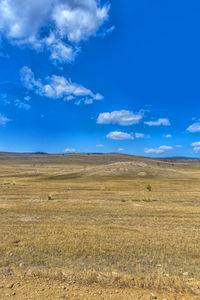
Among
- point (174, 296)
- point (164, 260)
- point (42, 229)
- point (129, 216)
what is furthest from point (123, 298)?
point (129, 216)

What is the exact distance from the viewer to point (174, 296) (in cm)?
549

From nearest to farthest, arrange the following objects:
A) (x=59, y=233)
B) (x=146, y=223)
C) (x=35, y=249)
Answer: (x=35, y=249)
(x=59, y=233)
(x=146, y=223)

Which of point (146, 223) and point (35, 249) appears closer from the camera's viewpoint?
point (35, 249)

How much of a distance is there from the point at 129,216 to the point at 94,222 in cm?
322

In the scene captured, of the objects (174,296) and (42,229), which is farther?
(42,229)

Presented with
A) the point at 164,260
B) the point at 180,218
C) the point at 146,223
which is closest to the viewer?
the point at 164,260

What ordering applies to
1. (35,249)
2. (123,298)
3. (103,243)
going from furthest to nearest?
(103,243) → (35,249) → (123,298)

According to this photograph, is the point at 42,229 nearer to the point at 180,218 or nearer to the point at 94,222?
the point at 94,222

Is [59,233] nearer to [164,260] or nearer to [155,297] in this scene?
[164,260]

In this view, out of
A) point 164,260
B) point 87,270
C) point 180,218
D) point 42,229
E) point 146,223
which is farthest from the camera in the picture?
point 180,218

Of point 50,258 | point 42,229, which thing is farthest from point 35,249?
point 42,229

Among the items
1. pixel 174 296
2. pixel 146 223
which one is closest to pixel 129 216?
pixel 146 223

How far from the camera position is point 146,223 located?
42.4 ft

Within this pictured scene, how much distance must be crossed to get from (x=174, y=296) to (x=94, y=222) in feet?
26.4
